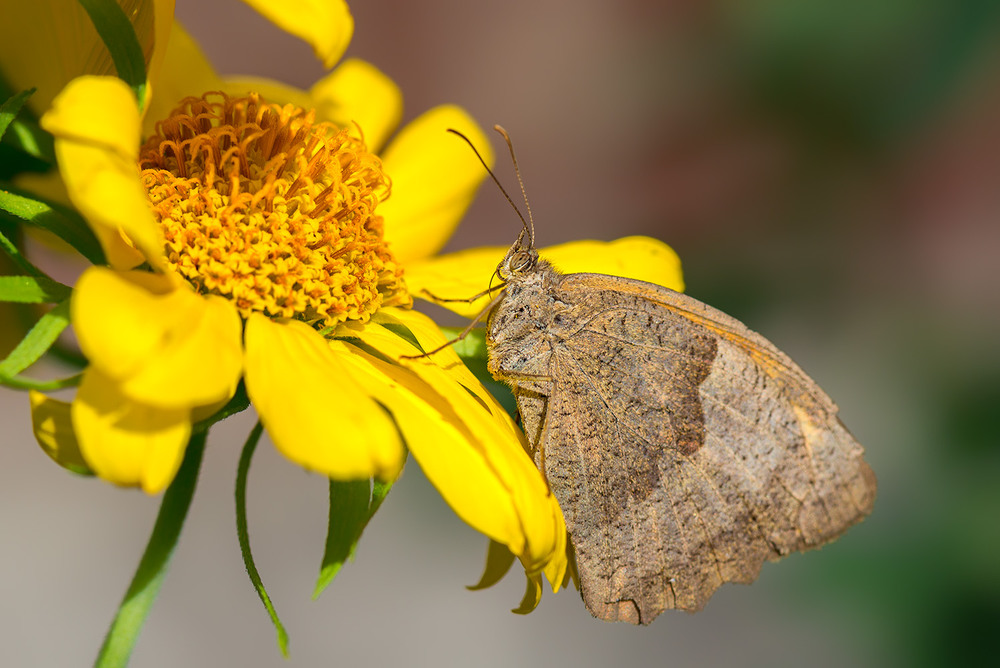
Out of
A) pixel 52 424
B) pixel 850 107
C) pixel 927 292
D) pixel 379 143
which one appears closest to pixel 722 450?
pixel 379 143

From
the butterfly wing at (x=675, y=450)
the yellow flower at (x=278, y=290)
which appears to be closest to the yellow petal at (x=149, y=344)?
the yellow flower at (x=278, y=290)

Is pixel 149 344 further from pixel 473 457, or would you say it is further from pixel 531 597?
pixel 531 597

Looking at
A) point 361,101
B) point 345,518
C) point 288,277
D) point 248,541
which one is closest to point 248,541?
point 248,541

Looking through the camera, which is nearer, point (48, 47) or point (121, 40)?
point (121, 40)

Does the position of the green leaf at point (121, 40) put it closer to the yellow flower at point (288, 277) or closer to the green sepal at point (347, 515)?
the yellow flower at point (288, 277)

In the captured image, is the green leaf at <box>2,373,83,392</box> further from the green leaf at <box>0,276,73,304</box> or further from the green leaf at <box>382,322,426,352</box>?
the green leaf at <box>382,322,426,352</box>

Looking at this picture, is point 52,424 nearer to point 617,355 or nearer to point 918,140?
point 617,355
